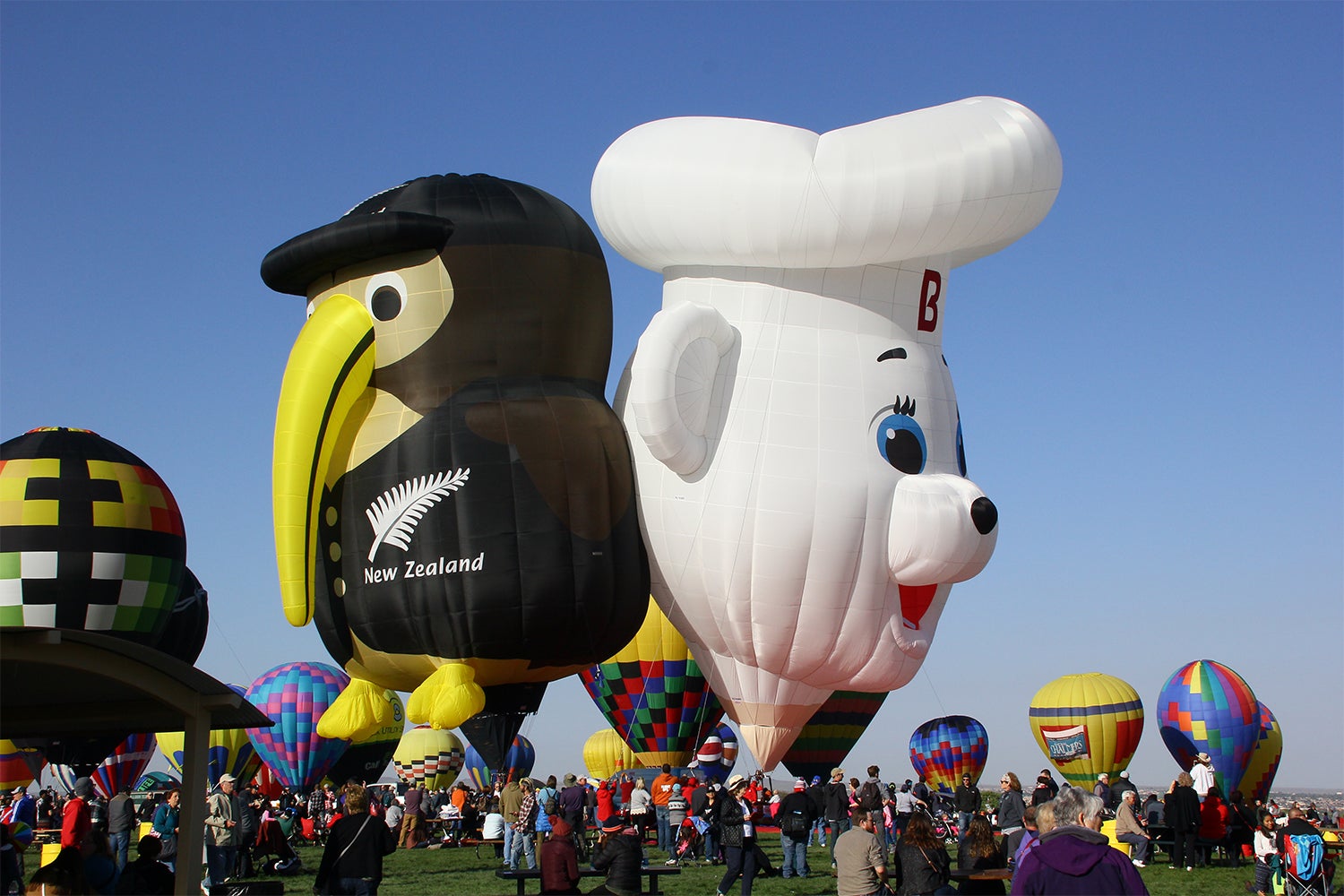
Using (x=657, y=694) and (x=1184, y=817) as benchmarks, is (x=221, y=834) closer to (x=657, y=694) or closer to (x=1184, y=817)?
(x=657, y=694)

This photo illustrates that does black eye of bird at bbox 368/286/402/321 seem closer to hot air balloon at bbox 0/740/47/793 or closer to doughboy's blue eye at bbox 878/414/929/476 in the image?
doughboy's blue eye at bbox 878/414/929/476

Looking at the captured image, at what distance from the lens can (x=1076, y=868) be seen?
392 cm

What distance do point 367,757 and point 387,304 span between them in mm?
16394

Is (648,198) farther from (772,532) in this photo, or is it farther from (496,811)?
(496,811)

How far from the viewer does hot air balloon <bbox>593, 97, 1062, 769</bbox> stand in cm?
1159

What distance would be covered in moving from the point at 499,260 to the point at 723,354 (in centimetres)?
194

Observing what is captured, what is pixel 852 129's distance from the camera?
11898 millimetres

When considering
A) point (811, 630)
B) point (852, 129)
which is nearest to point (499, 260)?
point (852, 129)

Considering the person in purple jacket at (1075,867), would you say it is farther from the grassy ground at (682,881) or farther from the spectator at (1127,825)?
the grassy ground at (682,881)

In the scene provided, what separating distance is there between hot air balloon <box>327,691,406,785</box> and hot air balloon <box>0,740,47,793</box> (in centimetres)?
500

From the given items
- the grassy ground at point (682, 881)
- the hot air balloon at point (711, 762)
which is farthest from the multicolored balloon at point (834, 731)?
the grassy ground at point (682, 881)

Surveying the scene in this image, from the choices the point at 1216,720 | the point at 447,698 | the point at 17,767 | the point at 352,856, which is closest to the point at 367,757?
the point at 17,767

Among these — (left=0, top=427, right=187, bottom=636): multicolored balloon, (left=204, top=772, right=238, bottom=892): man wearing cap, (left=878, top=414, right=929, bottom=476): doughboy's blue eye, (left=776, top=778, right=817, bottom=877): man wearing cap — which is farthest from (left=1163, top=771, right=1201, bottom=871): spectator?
(left=0, top=427, right=187, bottom=636): multicolored balloon

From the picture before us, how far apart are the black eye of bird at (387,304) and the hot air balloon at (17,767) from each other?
1307cm
